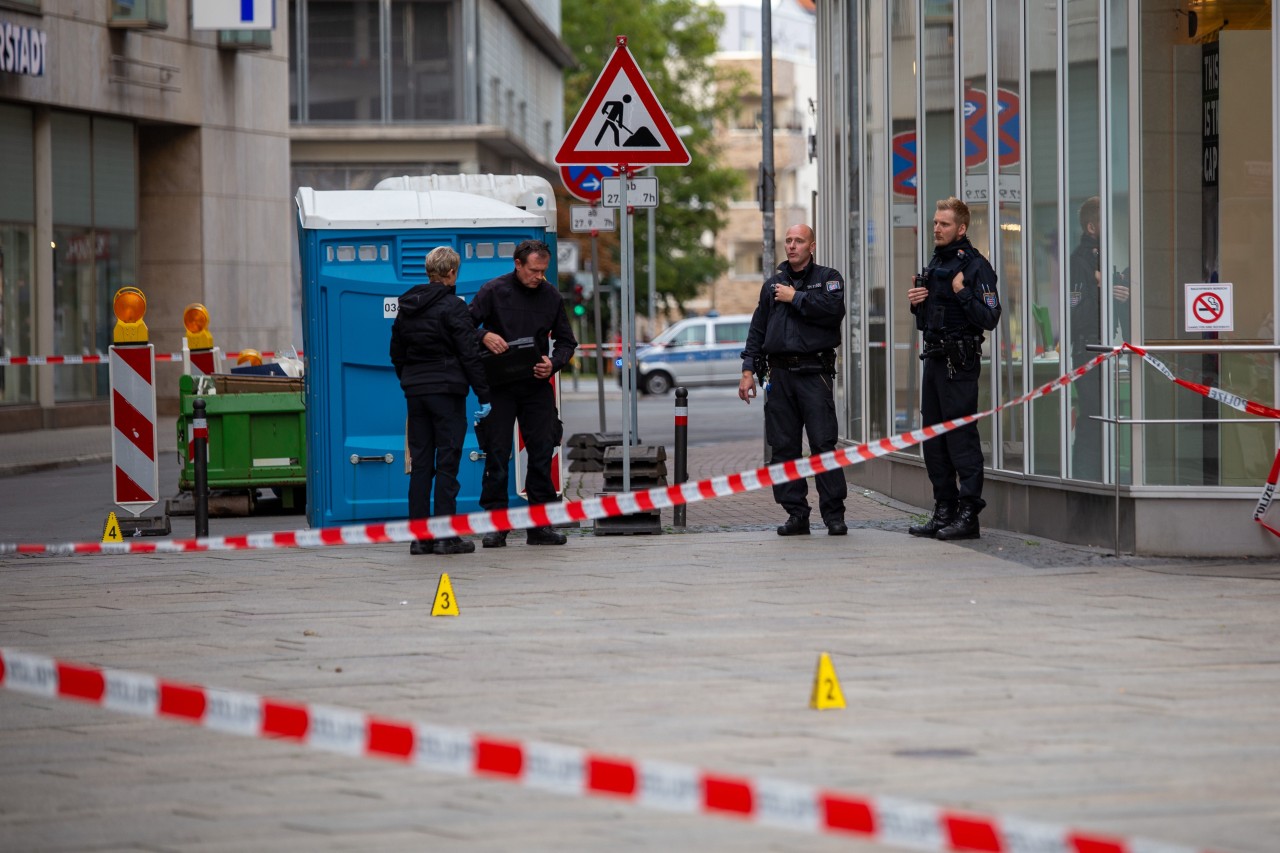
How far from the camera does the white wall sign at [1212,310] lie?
11.4 m

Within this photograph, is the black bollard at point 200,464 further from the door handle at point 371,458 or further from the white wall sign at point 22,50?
the white wall sign at point 22,50

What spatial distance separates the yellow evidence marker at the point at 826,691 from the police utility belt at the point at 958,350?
5.36m

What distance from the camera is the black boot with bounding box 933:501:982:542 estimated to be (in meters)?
12.3

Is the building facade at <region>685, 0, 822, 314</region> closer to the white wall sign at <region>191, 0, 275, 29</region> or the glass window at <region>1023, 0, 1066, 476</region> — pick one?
the white wall sign at <region>191, 0, 275, 29</region>

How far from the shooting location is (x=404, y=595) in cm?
1024

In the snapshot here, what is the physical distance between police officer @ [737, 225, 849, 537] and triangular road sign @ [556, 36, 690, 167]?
1265mm

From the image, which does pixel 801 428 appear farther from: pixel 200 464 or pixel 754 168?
pixel 754 168

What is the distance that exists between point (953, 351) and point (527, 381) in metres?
2.62

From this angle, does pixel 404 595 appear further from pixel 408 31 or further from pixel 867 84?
pixel 408 31

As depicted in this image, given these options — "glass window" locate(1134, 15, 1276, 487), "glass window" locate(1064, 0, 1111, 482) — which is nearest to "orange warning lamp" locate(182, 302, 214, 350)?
"glass window" locate(1064, 0, 1111, 482)

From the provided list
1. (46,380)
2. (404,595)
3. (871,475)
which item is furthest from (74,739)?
(46,380)

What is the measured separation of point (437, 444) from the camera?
39.7ft

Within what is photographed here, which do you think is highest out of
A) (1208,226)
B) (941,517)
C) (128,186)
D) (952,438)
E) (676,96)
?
(676,96)

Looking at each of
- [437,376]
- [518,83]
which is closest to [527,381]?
[437,376]
